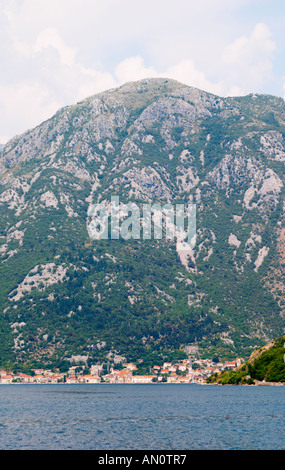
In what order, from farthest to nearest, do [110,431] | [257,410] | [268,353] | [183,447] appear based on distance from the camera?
[268,353]
[257,410]
[110,431]
[183,447]

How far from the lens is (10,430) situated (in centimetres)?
8656

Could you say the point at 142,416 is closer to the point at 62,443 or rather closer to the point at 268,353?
the point at 62,443

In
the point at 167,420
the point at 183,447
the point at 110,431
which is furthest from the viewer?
the point at 167,420

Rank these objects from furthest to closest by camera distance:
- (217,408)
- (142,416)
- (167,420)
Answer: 1. (217,408)
2. (142,416)
3. (167,420)

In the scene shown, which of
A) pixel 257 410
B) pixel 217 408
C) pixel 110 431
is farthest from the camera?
pixel 217 408

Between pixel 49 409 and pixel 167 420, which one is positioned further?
pixel 49 409

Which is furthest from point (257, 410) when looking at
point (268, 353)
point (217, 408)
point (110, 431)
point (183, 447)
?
point (268, 353)
